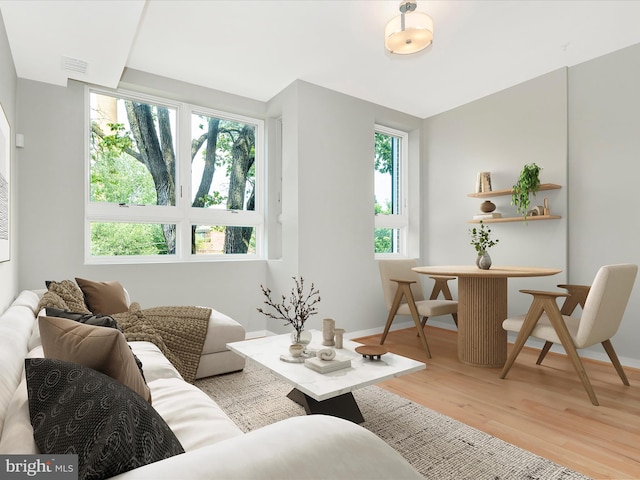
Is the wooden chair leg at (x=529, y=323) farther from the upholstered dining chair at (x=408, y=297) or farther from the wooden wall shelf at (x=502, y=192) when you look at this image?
the wooden wall shelf at (x=502, y=192)

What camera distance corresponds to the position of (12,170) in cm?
263

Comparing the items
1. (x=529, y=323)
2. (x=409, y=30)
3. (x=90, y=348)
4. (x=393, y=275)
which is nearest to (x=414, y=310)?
(x=393, y=275)

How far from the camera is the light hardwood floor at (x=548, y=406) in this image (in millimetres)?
1808

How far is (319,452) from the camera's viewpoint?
76cm

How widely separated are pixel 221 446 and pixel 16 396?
2.33ft

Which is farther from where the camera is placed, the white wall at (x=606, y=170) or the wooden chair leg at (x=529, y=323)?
the white wall at (x=606, y=170)

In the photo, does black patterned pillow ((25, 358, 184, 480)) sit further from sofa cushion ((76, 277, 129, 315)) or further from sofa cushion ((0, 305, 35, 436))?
sofa cushion ((76, 277, 129, 315))

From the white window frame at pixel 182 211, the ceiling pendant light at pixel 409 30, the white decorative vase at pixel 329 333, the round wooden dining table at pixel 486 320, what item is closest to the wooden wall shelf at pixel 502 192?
the round wooden dining table at pixel 486 320

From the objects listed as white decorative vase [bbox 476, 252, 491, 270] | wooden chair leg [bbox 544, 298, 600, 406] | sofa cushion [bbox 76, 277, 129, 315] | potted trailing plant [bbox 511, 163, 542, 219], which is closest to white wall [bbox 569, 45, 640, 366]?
potted trailing plant [bbox 511, 163, 542, 219]

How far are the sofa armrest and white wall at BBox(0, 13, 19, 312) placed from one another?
81.0 inches

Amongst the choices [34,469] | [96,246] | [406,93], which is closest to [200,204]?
[96,246]

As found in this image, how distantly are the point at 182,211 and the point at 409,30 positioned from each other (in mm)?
2658

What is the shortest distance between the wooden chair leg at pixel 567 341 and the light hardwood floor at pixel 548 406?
113 millimetres

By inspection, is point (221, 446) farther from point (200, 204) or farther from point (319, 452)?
point (200, 204)
